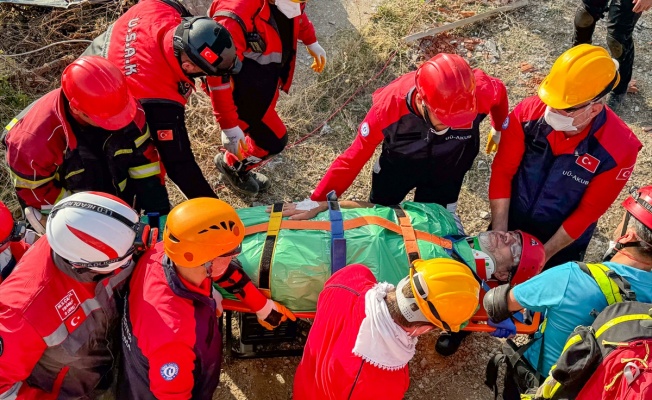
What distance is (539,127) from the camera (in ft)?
12.3

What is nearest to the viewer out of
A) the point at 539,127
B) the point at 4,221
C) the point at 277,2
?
the point at 4,221

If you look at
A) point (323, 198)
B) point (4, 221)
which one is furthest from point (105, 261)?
point (323, 198)

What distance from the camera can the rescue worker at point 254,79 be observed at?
4266mm

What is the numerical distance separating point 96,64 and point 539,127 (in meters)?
2.88

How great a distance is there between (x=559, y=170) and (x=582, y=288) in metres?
1.18

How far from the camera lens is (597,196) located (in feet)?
12.4

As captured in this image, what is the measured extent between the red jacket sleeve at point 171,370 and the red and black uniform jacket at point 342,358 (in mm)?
620

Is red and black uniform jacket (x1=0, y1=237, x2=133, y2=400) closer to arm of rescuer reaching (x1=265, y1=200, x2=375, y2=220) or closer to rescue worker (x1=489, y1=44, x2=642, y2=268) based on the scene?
arm of rescuer reaching (x1=265, y1=200, x2=375, y2=220)

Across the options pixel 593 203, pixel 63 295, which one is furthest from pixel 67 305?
pixel 593 203

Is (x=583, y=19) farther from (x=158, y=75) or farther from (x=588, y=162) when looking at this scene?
(x=158, y=75)

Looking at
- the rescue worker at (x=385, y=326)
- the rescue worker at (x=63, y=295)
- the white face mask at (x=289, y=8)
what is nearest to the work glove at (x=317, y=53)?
the white face mask at (x=289, y=8)

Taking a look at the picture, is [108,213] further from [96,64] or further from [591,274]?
[591,274]

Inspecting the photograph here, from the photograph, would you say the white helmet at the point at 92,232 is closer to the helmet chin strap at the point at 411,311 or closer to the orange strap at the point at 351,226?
the orange strap at the point at 351,226

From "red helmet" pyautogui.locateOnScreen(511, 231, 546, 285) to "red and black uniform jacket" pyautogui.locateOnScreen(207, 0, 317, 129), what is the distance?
2.43 m
